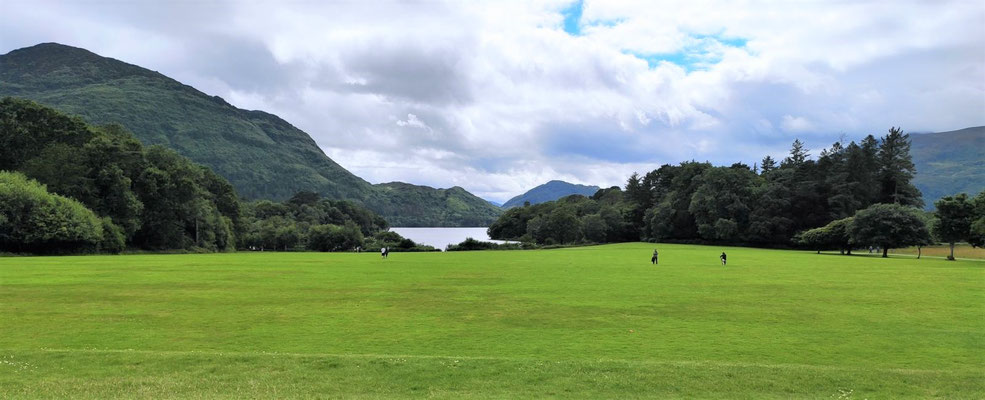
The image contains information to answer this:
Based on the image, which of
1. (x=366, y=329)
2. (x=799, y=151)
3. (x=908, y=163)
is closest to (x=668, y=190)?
(x=799, y=151)

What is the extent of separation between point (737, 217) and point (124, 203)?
3990 inches

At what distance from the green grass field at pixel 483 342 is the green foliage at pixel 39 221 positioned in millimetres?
40058

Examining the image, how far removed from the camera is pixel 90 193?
70062 mm

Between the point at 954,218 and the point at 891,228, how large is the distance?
22.3ft

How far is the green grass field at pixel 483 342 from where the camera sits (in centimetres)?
1043

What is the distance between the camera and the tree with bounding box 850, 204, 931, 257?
6425cm

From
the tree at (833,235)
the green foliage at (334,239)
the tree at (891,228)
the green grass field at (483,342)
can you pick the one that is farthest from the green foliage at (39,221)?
the tree at (833,235)

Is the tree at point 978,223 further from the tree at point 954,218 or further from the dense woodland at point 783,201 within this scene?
the dense woodland at point 783,201

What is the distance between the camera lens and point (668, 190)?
5817 inches

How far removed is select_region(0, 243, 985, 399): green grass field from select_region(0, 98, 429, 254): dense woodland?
41.7 metres

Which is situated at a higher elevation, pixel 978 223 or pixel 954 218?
pixel 954 218

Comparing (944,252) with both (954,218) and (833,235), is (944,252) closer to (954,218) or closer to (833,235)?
(833,235)

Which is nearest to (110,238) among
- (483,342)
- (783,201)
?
(483,342)

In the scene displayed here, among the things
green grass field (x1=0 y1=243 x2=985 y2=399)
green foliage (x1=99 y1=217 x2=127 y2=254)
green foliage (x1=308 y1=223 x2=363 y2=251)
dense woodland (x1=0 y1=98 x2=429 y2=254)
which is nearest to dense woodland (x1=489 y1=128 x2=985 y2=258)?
green foliage (x1=308 y1=223 x2=363 y2=251)
